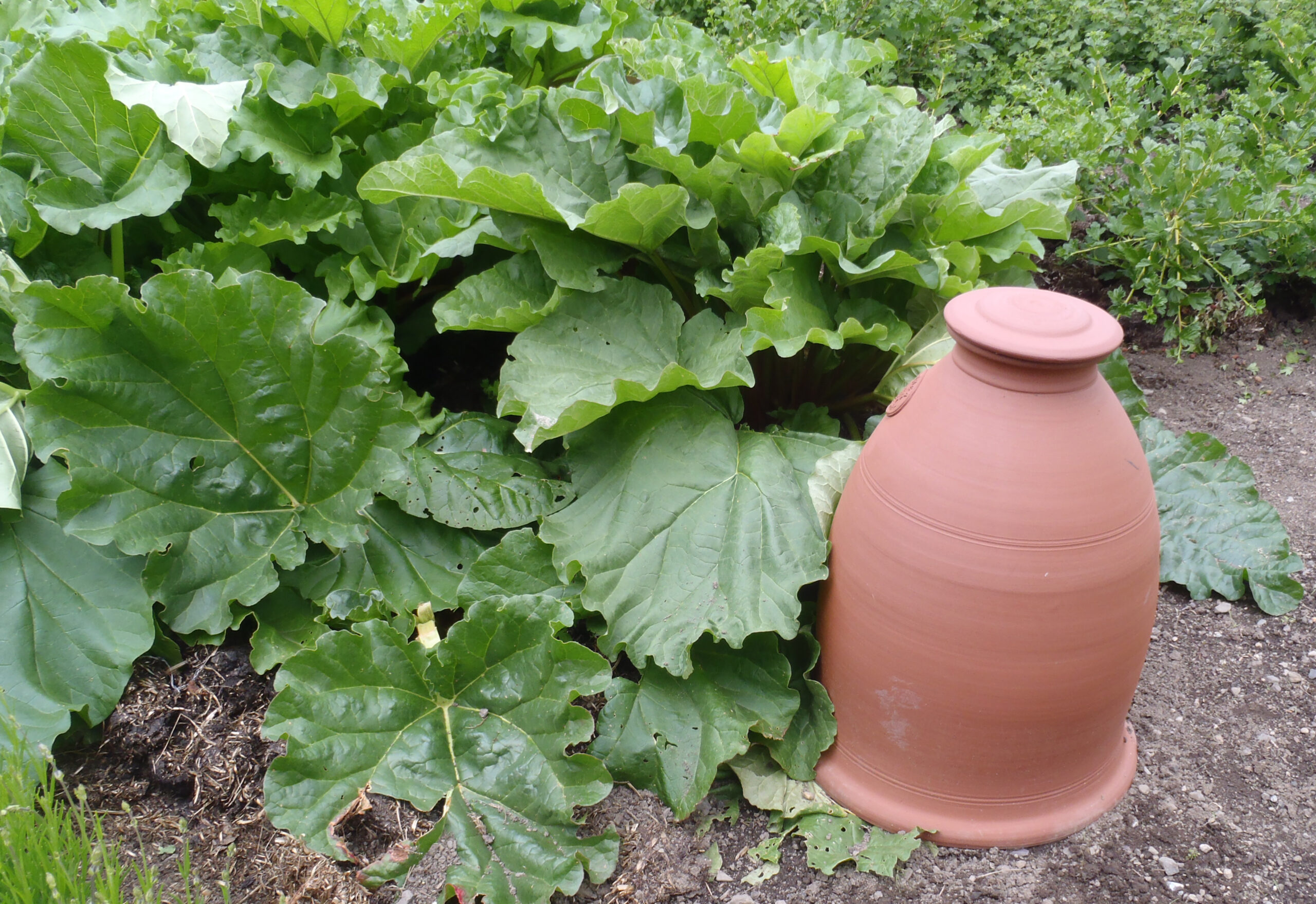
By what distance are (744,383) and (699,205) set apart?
52 centimetres

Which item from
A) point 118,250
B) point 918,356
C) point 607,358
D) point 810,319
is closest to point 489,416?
point 607,358

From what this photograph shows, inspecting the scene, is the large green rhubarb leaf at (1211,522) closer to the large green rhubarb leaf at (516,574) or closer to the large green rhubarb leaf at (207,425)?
the large green rhubarb leaf at (516,574)

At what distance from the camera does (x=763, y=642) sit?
2.12 metres

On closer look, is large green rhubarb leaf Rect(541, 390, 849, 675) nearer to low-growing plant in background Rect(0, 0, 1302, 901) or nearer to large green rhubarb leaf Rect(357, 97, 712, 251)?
low-growing plant in background Rect(0, 0, 1302, 901)

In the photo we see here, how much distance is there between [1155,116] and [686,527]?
118 inches

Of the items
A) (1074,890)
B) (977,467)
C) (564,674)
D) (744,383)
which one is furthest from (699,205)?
(1074,890)

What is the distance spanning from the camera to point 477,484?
2.39 m

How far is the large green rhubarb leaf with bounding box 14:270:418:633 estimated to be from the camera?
6.69 ft

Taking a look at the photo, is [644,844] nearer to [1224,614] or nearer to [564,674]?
[564,674]

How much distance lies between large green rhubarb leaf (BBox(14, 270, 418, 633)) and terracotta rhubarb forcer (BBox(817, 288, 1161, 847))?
1121 millimetres

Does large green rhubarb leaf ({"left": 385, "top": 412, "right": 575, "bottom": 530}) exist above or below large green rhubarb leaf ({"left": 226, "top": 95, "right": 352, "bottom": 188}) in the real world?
below

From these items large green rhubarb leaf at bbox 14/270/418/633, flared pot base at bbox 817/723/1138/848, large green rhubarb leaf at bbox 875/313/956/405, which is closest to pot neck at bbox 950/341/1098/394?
large green rhubarb leaf at bbox 875/313/956/405

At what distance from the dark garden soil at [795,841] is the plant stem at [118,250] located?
1.04 meters

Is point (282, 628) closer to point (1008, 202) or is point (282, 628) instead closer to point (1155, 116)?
point (1008, 202)
